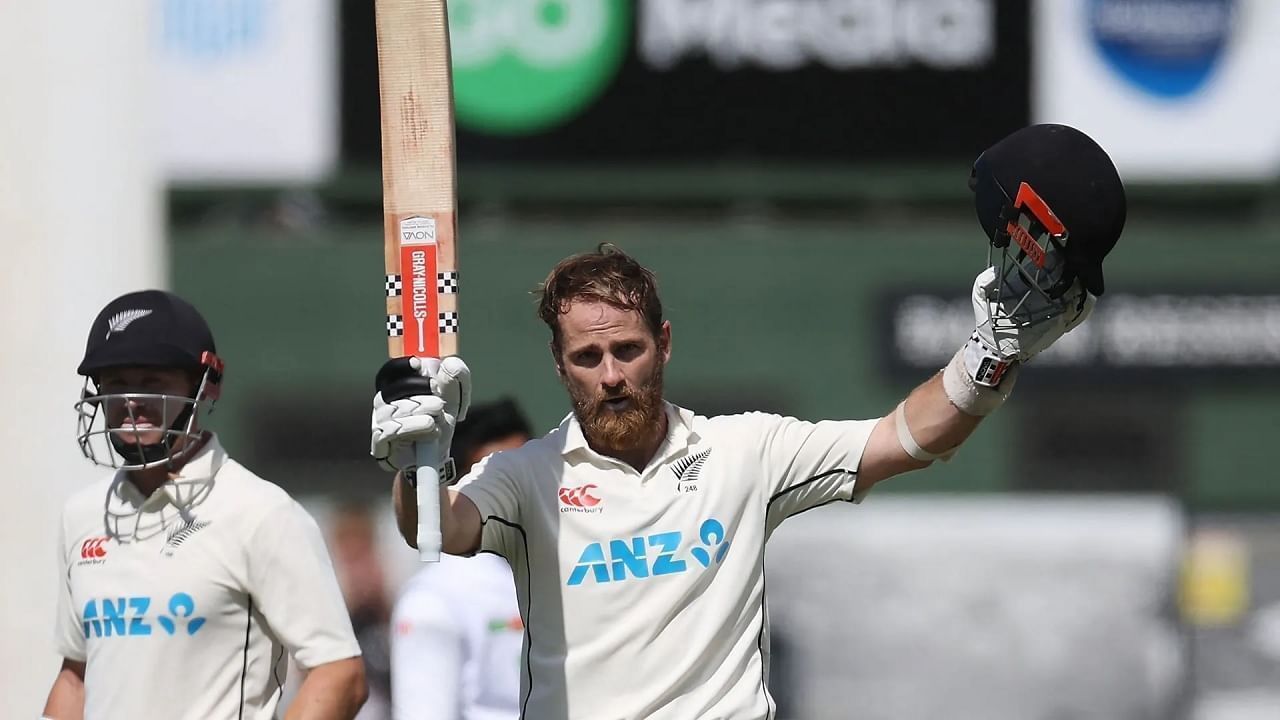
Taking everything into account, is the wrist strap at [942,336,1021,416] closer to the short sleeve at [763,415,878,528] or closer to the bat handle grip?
the short sleeve at [763,415,878,528]

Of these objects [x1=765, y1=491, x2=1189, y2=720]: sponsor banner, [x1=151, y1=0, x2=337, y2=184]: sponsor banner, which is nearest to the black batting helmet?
[x1=765, y1=491, x2=1189, y2=720]: sponsor banner

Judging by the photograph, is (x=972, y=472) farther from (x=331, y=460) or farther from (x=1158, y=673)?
(x=331, y=460)

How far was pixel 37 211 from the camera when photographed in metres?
10.0

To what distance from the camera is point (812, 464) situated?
335 centimetres

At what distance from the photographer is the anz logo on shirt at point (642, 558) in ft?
10.6

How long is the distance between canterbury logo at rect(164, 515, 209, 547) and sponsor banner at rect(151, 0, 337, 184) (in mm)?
6584

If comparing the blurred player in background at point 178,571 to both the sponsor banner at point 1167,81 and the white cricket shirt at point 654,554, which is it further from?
the sponsor banner at point 1167,81

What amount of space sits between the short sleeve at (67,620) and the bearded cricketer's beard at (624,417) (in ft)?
3.89

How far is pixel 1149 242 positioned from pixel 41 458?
20.0 ft

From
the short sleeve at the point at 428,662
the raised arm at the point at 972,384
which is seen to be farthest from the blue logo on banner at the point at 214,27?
the raised arm at the point at 972,384

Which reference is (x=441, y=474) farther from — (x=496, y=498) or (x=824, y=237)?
(x=824, y=237)

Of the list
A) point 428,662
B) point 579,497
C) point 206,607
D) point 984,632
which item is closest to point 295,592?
point 206,607

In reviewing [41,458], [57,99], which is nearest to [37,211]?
[57,99]

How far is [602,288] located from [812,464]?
0.50 meters
